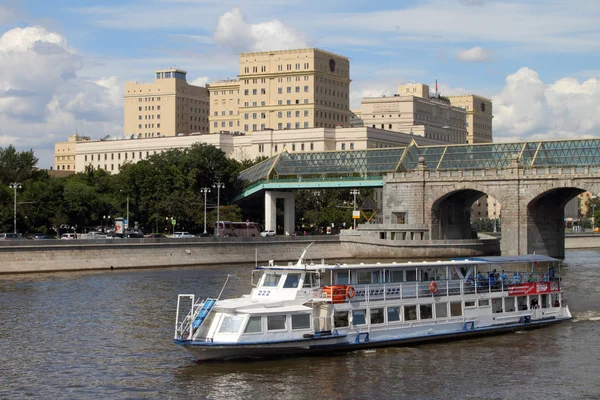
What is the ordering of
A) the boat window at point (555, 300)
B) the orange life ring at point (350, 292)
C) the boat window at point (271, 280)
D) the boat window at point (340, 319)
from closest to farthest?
the boat window at point (340, 319) < the orange life ring at point (350, 292) < the boat window at point (271, 280) < the boat window at point (555, 300)

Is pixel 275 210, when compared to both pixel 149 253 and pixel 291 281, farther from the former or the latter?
pixel 291 281

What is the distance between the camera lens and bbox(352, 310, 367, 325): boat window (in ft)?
164

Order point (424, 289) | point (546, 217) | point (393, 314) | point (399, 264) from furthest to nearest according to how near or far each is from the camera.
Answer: point (546, 217)
point (399, 264)
point (424, 289)
point (393, 314)

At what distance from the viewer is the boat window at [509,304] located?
5706cm

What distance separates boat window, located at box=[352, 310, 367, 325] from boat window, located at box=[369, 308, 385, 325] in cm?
47

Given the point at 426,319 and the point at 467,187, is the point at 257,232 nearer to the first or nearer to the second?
the point at 467,187

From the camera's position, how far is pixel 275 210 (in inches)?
5674

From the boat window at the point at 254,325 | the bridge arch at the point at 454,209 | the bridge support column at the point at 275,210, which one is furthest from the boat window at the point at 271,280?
the bridge support column at the point at 275,210

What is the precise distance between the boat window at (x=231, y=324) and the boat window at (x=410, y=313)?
10.2 m

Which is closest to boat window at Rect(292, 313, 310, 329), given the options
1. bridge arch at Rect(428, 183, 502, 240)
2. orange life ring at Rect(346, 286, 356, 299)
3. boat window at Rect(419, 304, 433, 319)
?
orange life ring at Rect(346, 286, 356, 299)

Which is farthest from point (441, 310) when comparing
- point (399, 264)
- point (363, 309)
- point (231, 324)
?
point (231, 324)

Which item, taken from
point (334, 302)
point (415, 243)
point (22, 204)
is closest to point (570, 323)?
point (334, 302)

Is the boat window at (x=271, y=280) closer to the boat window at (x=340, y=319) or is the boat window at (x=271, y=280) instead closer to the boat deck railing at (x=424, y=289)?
the boat deck railing at (x=424, y=289)

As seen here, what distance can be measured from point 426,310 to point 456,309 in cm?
217
